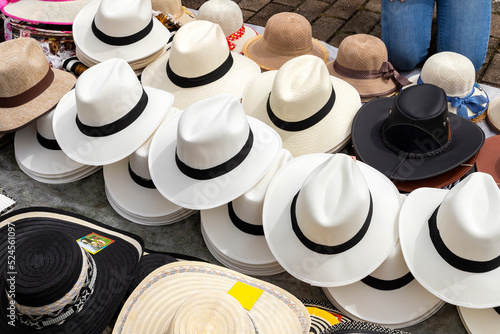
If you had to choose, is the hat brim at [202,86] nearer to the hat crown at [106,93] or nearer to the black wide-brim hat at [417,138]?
the hat crown at [106,93]

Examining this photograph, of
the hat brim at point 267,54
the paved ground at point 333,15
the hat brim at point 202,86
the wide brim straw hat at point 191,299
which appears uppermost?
the hat brim at point 202,86

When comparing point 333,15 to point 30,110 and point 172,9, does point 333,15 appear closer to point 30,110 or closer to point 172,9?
point 172,9

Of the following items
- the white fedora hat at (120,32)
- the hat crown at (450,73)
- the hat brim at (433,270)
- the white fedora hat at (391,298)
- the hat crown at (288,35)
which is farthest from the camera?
the hat crown at (288,35)

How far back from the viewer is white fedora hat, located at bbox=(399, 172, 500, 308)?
1628 mm

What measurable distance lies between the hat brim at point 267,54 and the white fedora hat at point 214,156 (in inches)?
41.5

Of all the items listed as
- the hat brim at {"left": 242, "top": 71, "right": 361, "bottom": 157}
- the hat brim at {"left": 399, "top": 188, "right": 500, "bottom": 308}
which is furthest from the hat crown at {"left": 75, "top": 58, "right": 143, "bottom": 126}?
the hat brim at {"left": 399, "top": 188, "right": 500, "bottom": 308}

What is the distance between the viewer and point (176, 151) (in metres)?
2.17

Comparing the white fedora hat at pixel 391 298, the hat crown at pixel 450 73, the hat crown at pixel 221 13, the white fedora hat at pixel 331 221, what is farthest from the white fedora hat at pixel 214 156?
the hat crown at pixel 221 13

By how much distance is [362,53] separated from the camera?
109 inches

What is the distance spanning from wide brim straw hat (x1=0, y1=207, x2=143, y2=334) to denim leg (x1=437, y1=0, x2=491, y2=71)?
257 cm

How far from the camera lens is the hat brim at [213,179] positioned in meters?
2.02

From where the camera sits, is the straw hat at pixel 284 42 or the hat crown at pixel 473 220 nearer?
the hat crown at pixel 473 220

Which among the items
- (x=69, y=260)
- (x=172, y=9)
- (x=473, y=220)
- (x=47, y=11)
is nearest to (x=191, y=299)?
(x=69, y=260)

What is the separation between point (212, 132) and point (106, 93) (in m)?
0.61
